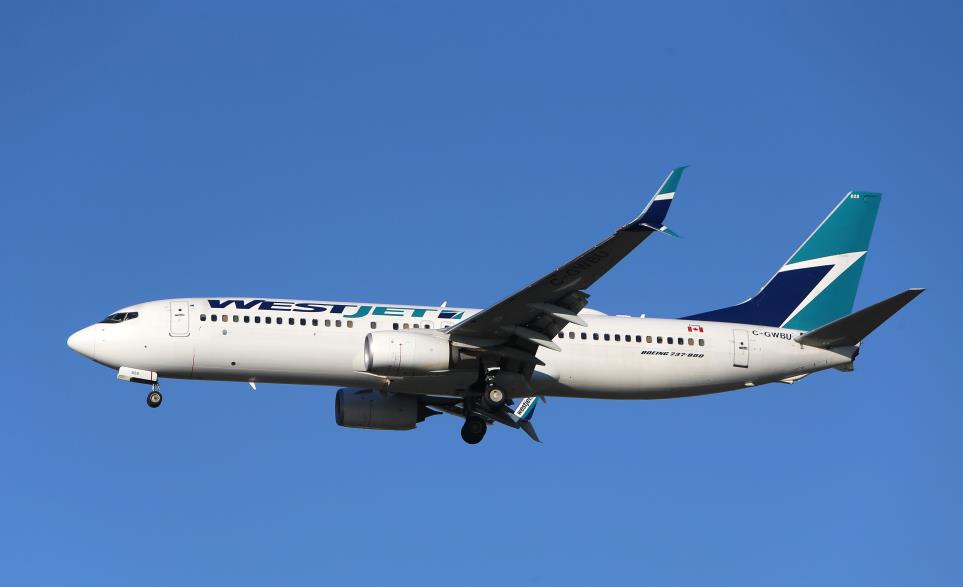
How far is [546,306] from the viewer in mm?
39781

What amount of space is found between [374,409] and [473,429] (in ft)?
10.6

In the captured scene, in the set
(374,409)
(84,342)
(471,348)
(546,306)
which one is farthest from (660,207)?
(84,342)

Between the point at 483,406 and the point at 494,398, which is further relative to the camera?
the point at 483,406

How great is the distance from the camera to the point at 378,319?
1694 inches

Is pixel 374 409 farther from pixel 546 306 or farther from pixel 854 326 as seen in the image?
pixel 854 326

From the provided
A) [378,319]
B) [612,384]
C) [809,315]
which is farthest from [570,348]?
[809,315]

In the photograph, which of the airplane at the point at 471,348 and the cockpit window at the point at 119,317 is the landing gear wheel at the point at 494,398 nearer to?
the airplane at the point at 471,348

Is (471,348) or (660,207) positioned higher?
(660,207)

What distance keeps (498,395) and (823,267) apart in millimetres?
12748

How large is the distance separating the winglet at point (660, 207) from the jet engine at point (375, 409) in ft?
44.0

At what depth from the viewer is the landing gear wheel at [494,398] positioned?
42.6 meters

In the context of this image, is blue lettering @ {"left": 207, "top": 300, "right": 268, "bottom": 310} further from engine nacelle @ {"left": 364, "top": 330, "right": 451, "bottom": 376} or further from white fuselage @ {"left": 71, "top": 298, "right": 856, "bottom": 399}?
engine nacelle @ {"left": 364, "top": 330, "right": 451, "bottom": 376}

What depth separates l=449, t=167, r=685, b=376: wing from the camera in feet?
116

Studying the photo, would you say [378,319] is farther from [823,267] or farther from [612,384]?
[823,267]
